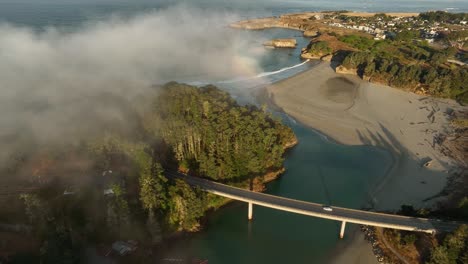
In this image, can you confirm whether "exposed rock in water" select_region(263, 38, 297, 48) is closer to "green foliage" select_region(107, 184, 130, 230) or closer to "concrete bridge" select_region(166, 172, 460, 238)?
"concrete bridge" select_region(166, 172, 460, 238)

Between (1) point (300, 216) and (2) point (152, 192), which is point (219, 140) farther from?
(1) point (300, 216)

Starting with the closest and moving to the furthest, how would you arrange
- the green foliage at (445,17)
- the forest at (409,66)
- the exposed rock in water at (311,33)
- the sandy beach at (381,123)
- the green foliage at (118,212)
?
the green foliage at (118,212), the sandy beach at (381,123), the forest at (409,66), the exposed rock in water at (311,33), the green foliage at (445,17)

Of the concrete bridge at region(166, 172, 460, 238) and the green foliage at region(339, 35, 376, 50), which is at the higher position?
the green foliage at region(339, 35, 376, 50)

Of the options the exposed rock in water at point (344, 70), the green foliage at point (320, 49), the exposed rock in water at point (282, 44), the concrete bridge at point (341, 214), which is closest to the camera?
the concrete bridge at point (341, 214)

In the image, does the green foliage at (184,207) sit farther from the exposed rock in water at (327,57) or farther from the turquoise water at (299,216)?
the exposed rock in water at (327,57)

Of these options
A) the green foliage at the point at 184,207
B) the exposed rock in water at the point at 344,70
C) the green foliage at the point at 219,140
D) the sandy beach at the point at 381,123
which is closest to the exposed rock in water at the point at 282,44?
the sandy beach at the point at 381,123

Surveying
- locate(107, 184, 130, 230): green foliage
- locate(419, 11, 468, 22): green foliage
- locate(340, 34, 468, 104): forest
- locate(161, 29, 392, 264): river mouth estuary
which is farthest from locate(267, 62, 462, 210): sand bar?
locate(419, 11, 468, 22): green foliage
